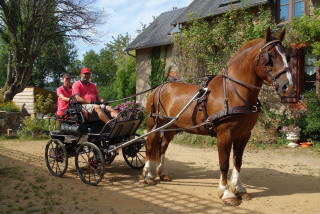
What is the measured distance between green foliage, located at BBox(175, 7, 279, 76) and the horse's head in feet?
23.4

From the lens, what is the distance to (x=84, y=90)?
589 cm

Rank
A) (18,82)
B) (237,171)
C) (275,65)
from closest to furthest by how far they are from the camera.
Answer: (275,65)
(237,171)
(18,82)

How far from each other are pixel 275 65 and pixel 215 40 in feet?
26.5

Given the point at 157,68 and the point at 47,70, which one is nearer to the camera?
the point at 157,68

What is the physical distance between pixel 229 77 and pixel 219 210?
6.42ft

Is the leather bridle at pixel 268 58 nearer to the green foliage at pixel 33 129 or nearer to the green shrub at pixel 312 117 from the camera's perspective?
the green shrub at pixel 312 117

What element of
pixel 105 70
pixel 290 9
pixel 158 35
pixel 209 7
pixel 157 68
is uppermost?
pixel 105 70

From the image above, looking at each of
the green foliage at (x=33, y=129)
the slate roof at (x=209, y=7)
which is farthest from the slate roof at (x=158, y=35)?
the green foliage at (x=33, y=129)

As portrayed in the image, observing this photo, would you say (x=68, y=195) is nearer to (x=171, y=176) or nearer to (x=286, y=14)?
(x=171, y=176)

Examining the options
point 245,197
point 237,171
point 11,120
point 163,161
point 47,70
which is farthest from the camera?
point 47,70

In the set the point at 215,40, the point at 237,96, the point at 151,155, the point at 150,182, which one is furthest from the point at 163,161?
the point at 215,40

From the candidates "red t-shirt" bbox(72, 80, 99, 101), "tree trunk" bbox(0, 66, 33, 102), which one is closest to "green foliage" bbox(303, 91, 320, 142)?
"red t-shirt" bbox(72, 80, 99, 101)

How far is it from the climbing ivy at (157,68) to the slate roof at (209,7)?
2698 mm

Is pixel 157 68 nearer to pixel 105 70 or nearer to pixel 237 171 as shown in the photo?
pixel 237 171
